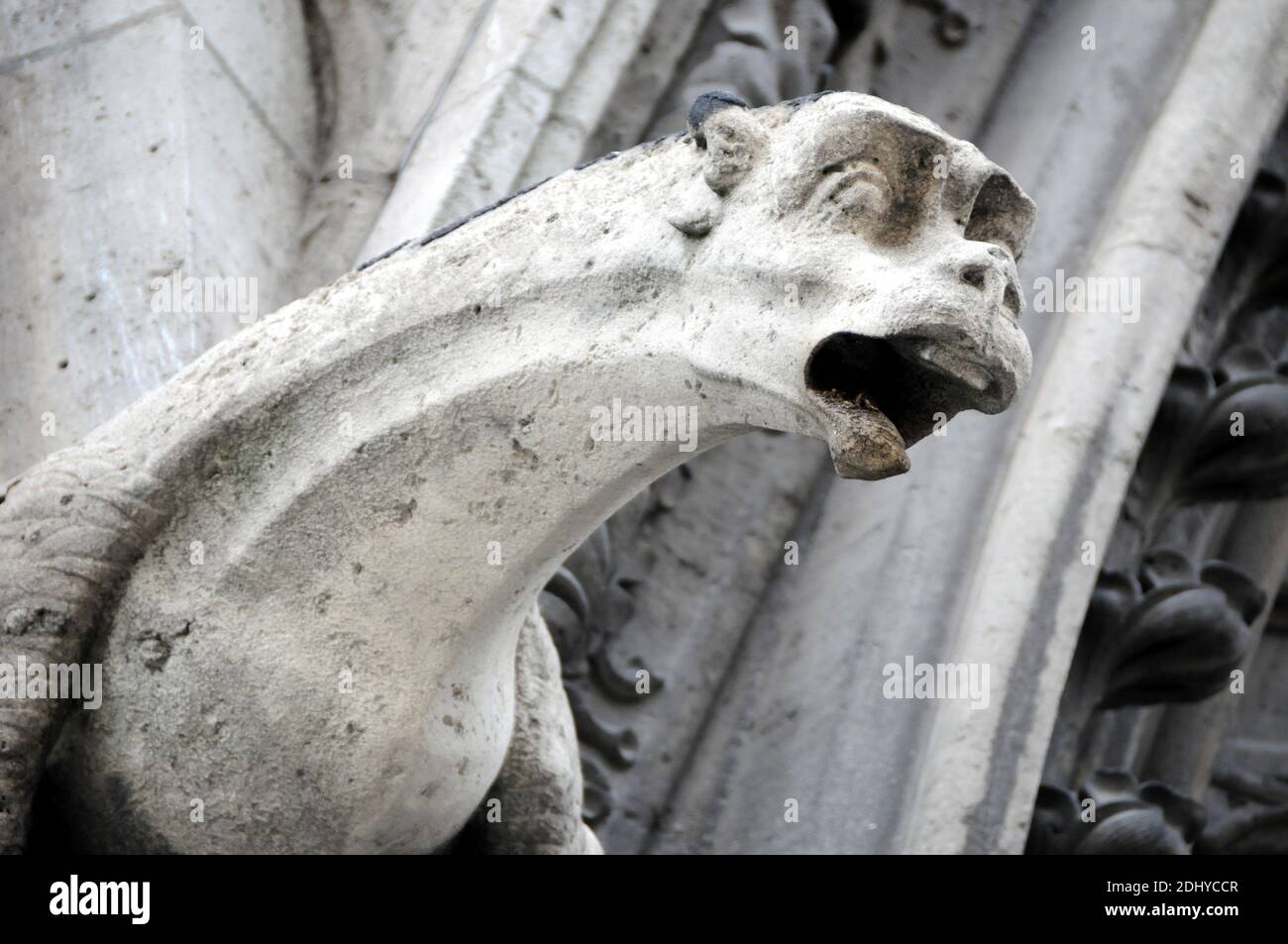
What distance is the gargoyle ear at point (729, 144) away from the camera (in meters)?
1.30

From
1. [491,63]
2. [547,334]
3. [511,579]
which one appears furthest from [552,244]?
[491,63]

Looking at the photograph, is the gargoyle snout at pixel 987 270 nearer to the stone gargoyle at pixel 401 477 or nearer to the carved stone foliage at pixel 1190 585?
the stone gargoyle at pixel 401 477

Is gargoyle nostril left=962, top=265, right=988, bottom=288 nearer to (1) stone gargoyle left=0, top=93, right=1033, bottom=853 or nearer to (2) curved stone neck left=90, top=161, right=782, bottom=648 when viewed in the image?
(1) stone gargoyle left=0, top=93, right=1033, bottom=853

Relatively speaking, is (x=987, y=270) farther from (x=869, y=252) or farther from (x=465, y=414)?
(x=465, y=414)

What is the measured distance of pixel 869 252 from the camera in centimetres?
125

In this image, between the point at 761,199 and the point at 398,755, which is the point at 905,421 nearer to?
the point at 761,199

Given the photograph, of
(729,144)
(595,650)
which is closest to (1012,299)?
(729,144)

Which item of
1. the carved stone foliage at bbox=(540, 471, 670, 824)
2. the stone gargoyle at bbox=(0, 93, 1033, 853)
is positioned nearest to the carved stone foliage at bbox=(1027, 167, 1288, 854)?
the carved stone foliage at bbox=(540, 471, 670, 824)

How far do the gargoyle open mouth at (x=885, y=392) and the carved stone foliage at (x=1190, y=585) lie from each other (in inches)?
34.5

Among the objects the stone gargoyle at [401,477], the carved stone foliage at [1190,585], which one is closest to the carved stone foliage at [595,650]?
the carved stone foliage at [1190,585]

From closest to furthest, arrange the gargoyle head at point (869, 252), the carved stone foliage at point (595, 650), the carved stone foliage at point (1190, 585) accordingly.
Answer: the gargoyle head at point (869, 252), the carved stone foliage at point (595, 650), the carved stone foliage at point (1190, 585)

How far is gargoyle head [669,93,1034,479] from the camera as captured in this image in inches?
48.1
